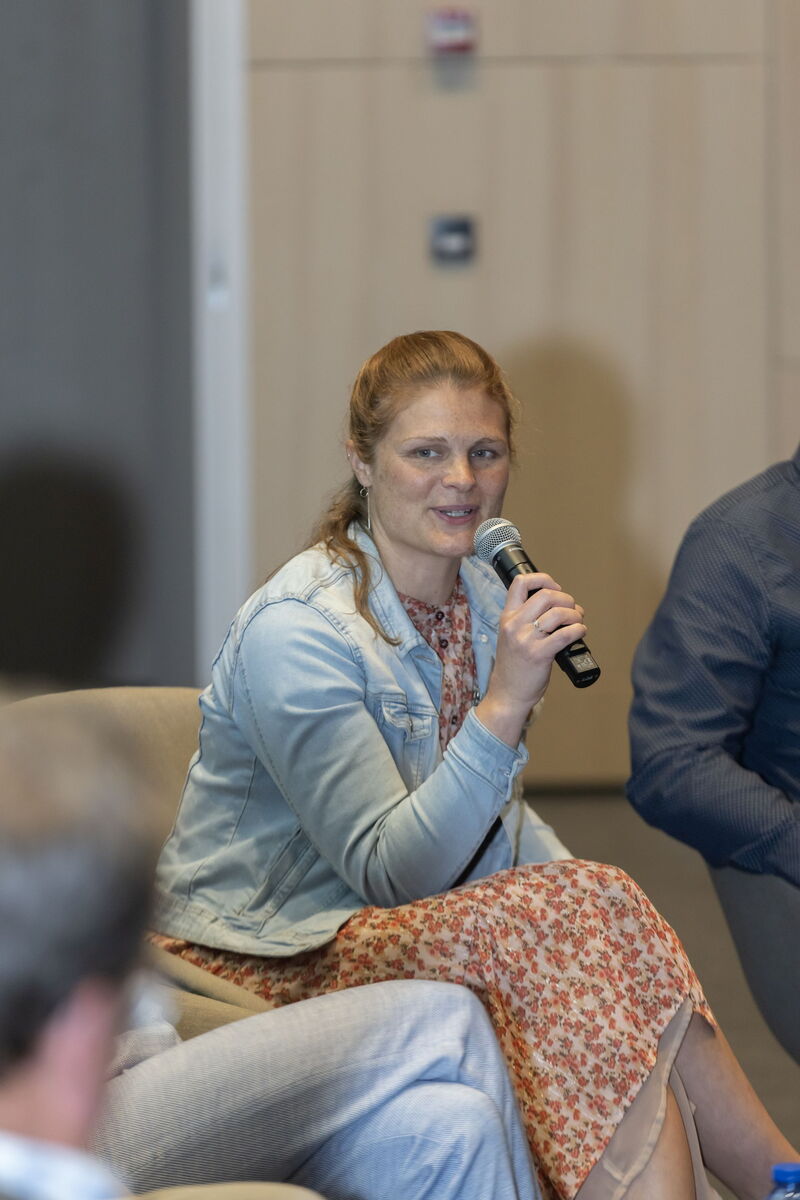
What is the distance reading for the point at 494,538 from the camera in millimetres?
1751

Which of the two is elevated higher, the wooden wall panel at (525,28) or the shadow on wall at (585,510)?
the wooden wall panel at (525,28)

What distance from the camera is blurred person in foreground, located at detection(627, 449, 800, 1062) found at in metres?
1.96

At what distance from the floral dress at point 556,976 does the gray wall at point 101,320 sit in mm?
2968

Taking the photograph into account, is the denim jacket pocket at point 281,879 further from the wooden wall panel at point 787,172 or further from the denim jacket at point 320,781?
the wooden wall panel at point 787,172

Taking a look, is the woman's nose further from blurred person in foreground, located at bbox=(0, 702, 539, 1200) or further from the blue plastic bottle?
the blue plastic bottle

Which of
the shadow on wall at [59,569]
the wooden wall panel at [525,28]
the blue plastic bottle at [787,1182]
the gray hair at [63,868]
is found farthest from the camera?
the shadow on wall at [59,569]

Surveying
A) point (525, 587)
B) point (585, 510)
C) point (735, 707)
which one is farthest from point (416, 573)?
point (585, 510)

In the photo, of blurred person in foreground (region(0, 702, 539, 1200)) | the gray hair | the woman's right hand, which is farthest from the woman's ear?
the gray hair

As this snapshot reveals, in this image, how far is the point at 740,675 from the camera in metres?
2.07

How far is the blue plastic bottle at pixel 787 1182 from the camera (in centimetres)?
140

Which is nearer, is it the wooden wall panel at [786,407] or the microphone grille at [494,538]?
the microphone grille at [494,538]

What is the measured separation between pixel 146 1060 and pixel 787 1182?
0.64 meters

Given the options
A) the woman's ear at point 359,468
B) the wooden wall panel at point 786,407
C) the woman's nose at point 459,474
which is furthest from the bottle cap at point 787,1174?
the wooden wall panel at point 786,407

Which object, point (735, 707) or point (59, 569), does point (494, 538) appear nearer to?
point (735, 707)
